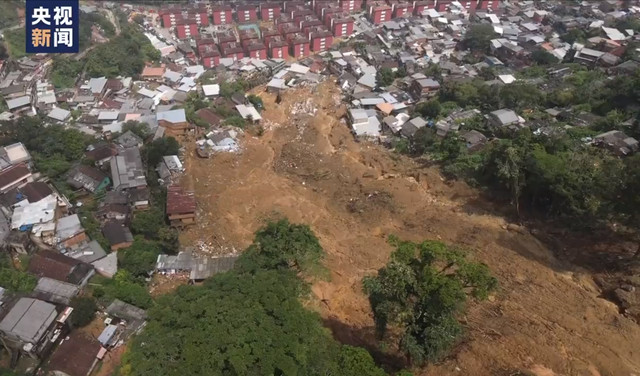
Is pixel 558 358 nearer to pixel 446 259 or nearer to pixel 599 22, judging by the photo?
pixel 446 259

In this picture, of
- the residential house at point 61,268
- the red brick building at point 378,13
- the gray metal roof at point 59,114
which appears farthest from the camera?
the red brick building at point 378,13

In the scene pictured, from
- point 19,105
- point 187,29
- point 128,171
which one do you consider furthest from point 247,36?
point 128,171

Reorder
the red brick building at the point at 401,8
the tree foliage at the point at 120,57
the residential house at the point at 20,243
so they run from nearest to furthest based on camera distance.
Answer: the residential house at the point at 20,243 < the tree foliage at the point at 120,57 < the red brick building at the point at 401,8

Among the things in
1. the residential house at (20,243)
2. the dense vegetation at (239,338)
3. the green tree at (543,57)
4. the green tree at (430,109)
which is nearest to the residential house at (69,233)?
the residential house at (20,243)

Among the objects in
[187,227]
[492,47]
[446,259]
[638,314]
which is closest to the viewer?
[446,259]

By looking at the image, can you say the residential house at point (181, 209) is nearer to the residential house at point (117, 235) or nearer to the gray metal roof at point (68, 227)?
the residential house at point (117, 235)

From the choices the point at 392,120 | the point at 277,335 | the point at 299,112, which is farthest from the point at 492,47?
the point at 277,335

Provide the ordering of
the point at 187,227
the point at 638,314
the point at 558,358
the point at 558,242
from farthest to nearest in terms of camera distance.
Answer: the point at 187,227 → the point at 558,242 → the point at 638,314 → the point at 558,358

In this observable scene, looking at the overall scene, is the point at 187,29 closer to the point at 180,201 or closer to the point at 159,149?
the point at 159,149
